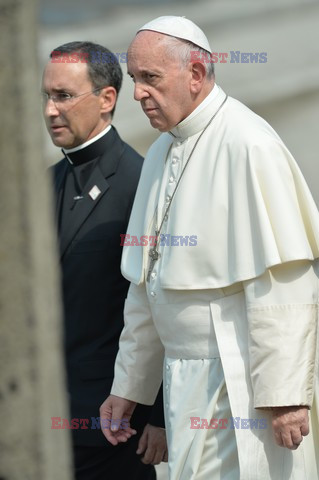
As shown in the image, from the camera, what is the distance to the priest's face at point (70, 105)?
460 centimetres

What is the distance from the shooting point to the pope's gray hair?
12.8ft

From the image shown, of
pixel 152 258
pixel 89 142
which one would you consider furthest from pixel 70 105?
pixel 152 258

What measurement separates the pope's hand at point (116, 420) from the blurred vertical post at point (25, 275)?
7.32 feet

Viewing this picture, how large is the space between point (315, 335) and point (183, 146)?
886 millimetres

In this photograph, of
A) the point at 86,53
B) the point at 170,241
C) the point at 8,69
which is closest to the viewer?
the point at 8,69

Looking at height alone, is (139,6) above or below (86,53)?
above

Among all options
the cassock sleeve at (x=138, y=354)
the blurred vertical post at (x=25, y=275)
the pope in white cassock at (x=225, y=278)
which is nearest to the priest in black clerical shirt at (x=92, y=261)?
the cassock sleeve at (x=138, y=354)

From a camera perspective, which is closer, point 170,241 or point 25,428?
point 25,428

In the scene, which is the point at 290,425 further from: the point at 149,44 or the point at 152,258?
the point at 149,44

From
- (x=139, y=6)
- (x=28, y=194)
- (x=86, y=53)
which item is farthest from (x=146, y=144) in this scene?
(x=28, y=194)

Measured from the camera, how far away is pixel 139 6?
18.4m

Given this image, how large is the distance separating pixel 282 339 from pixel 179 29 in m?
1.18

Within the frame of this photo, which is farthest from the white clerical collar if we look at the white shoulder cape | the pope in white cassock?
the white shoulder cape

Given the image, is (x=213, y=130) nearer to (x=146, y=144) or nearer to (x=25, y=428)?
(x=25, y=428)
